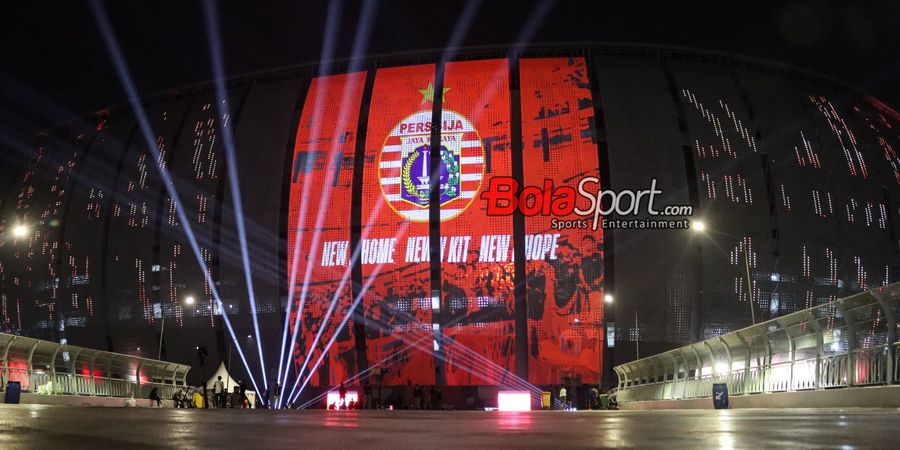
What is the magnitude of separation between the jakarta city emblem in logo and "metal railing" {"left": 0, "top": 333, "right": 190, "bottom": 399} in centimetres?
1809

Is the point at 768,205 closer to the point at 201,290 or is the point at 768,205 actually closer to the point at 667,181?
the point at 667,181

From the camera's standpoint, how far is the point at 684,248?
156ft

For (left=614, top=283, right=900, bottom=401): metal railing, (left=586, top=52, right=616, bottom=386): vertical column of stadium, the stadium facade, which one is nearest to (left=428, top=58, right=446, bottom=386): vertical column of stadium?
the stadium facade

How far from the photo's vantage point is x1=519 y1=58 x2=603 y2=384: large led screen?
1799 inches

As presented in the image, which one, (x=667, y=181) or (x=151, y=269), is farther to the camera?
(x=151, y=269)

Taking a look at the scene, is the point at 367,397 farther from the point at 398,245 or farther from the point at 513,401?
the point at 398,245

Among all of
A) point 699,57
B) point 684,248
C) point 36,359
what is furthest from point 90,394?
point 699,57

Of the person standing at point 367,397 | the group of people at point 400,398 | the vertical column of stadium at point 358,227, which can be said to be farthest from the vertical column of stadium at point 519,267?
the vertical column of stadium at point 358,227

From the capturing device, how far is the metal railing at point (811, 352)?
12.4 meters

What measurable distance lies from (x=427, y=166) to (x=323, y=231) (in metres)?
7.80

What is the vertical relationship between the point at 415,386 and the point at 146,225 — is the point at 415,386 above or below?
below

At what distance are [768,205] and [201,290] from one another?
3737 cm

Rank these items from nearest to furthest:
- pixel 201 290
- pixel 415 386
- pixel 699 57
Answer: pixel 415 386 → pixel 201 290 → pixel 699 57
